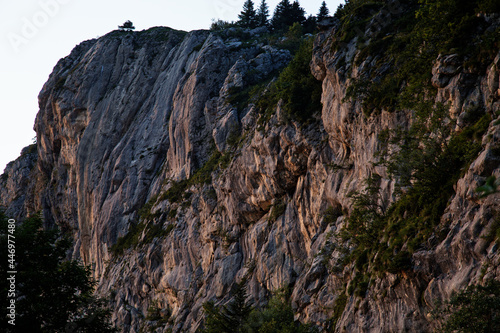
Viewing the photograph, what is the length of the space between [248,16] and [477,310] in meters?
89.4

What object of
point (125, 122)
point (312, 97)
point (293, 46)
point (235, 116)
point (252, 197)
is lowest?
point (252, 197)

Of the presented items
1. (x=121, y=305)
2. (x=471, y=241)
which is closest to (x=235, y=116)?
(x=121, y=305)

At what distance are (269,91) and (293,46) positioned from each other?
24.0 m

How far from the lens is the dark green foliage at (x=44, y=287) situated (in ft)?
65.9

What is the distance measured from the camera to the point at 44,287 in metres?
21.2

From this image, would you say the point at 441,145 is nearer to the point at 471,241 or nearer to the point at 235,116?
the point at 471,241

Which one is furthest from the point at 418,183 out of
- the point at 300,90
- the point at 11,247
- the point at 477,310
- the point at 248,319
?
the point at 300,90

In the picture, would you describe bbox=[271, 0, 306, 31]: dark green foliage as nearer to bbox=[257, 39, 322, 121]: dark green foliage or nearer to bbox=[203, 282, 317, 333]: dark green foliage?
bbox=[257, 39, 322, 121]: dark green foliage

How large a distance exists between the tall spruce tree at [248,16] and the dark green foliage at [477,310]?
8453 centimetres

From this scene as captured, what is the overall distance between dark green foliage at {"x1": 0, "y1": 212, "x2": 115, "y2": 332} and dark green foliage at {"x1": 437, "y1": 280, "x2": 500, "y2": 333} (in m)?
16.9

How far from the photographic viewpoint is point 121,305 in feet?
176

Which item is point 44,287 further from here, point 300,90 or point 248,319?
point 300,90
